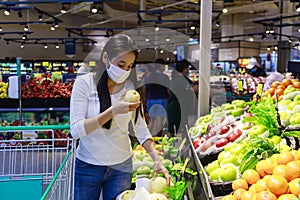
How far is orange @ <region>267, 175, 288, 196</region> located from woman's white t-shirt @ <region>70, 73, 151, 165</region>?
40.1 inches

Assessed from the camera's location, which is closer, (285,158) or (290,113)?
(285,158)

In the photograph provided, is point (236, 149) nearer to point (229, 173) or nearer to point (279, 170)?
point (229, 173)

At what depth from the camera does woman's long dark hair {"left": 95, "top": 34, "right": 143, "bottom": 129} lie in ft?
6.42

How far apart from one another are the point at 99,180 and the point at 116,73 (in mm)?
662

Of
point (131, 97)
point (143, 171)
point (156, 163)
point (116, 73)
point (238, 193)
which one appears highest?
point (116, 73)

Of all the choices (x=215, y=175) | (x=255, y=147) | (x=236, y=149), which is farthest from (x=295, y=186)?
(x=236, y=149)

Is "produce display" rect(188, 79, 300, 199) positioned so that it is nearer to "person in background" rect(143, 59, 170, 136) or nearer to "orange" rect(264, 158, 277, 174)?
"orange" rect(264, 158, 277, 174)

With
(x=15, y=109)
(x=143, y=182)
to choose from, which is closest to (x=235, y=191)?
(x=143, y=182)

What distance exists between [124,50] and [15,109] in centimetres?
588

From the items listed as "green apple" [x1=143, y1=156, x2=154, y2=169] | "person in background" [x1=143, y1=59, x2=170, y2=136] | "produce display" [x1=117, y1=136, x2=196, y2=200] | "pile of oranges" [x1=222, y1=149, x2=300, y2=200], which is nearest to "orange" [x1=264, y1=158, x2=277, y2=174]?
"pile of oranges" [x1=222, y1=149, x2=300, y2=200]

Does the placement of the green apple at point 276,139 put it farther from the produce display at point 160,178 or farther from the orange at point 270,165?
the produce display at point 160,178

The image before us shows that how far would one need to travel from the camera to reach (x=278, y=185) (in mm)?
1274

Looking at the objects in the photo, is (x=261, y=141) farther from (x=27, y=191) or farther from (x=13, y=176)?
(x=13, y=176)

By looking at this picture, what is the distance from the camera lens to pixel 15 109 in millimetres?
7254
